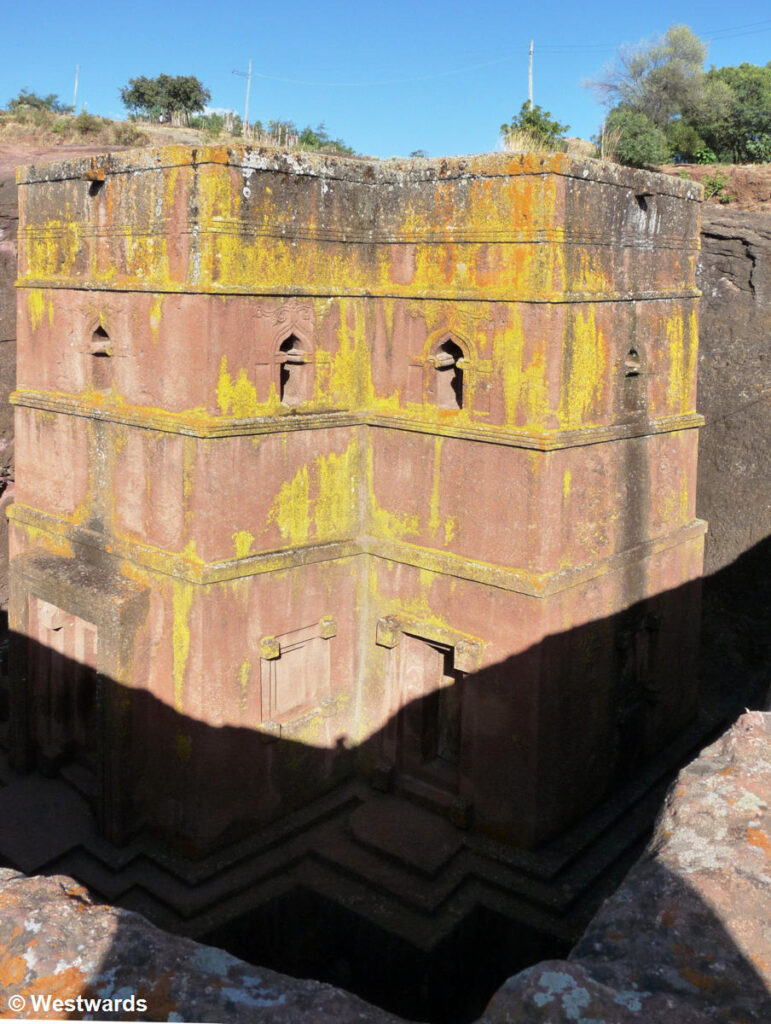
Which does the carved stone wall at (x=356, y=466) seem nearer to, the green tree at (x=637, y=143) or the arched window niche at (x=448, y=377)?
the arched window niche at (x=448, y=377)

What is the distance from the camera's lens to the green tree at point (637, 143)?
18953 millimetres

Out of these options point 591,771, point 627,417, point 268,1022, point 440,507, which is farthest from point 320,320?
point 268,1022

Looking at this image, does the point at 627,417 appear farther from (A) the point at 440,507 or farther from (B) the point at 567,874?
(B) the point at 567,874

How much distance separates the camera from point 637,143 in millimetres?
19250

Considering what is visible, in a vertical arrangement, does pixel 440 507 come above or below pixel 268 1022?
above

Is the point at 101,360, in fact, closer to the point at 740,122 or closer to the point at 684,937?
the point at 684,937

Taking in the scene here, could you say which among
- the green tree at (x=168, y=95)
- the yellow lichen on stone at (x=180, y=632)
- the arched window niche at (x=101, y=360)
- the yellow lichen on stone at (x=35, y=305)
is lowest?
the yellow lichen on stone at (x=180, y=632)

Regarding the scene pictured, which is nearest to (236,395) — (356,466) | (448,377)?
(356,466)

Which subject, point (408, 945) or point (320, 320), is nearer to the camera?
point (408, 945)

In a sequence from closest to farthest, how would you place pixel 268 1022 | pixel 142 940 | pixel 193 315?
pixel 268 1022, pixel 142 940, pixel 193 315

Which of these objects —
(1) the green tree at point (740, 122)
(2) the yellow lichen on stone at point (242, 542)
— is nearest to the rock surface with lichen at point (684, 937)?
(2) the yellow lichen on stone at point (242, 542)

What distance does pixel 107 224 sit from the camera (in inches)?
328

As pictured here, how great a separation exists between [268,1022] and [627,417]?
688 centimetres

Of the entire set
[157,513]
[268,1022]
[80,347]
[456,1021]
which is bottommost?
[456,1021]
